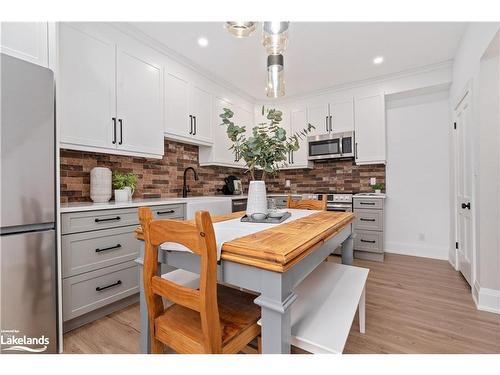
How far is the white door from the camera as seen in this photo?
7.96 feet

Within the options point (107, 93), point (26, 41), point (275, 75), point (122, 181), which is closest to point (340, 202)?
point (275, 75)

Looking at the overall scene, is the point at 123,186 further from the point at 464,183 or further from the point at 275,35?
the point at 464,183

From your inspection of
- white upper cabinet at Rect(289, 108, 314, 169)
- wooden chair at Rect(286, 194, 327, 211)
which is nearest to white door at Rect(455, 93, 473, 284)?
wooden chair at Rect(286, 194, 327, 211)

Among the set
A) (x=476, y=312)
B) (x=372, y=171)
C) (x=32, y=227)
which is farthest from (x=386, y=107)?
(x=32, y=227)

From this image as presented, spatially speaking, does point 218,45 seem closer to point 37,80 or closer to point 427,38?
point 37,80

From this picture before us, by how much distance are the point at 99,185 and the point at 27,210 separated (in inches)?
37.2

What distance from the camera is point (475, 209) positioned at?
219 cm

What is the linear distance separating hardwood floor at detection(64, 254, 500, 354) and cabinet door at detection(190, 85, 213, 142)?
2.21m

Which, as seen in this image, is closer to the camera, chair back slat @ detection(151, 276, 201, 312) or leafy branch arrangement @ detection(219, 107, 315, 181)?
chair back slat @ detection(151, 276, 201, 312)

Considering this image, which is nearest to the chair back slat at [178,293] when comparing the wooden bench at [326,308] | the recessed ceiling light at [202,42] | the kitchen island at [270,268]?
the kitchen island at [270,268]

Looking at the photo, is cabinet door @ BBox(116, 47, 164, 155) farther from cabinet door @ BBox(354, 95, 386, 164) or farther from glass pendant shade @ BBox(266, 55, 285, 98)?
cabinet door @ BBox(354, 95, 386, 164)

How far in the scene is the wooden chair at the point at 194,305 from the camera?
817 mm

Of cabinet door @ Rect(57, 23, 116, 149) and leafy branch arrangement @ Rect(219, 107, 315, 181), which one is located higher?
cabinet door @ Rect(57, 23, 116, 149)

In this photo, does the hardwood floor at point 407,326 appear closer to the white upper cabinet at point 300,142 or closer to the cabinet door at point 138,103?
the cabinet door at point 138,103
